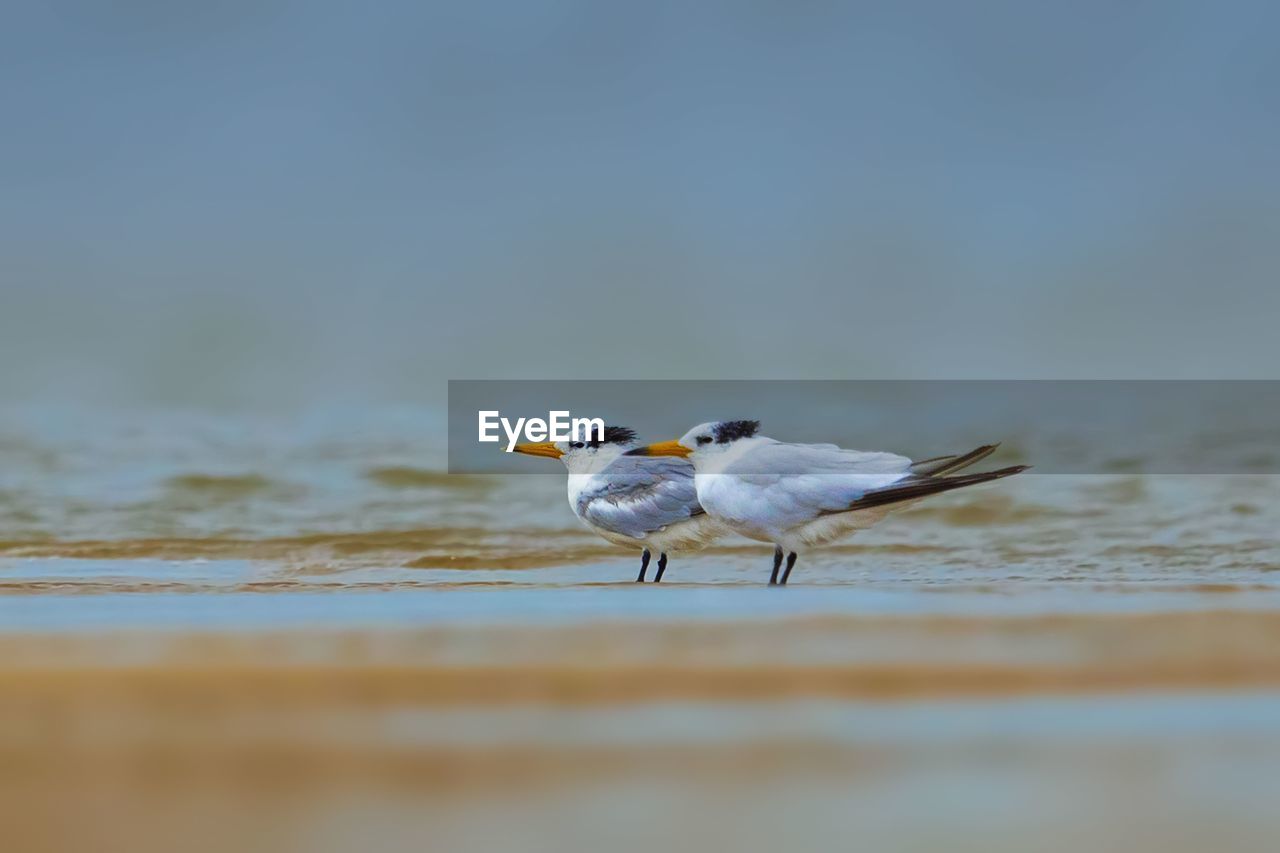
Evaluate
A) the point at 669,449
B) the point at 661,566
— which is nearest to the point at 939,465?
the point at 669,449

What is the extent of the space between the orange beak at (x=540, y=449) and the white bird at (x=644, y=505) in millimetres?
135

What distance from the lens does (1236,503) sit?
A: 14.6 ft

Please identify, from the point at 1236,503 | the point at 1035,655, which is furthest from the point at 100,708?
the point at 1236,503

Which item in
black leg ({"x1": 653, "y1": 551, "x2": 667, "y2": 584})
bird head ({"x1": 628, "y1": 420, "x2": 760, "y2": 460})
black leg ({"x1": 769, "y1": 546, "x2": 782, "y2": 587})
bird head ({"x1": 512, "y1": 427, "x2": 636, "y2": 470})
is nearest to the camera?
black leg ({"x1": 769, "y1": 546, "x2": 782, "y2": 587})

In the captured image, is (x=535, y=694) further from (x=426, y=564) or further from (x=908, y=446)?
(x=908, y=446)

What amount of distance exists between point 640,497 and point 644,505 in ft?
0.10

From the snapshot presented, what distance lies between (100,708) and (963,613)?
126 centimetres

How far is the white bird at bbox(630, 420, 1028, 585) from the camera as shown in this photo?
3.12 m

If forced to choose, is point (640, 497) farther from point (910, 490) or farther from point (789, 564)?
point (910, 490)

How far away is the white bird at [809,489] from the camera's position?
312 cm

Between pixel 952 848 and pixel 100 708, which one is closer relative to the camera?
pixel 952 848

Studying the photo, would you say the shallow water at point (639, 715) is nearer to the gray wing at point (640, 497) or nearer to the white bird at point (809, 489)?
the white bird at point (809, 489)

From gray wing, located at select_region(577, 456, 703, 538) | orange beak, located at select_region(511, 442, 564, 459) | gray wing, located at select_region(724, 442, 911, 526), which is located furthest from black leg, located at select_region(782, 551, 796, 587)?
orange beak, located at select_region(511, 442, 564, 459)

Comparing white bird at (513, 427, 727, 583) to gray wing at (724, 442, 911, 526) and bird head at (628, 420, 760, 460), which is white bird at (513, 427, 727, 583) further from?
gray wing at (724, 442, 911, 526)
